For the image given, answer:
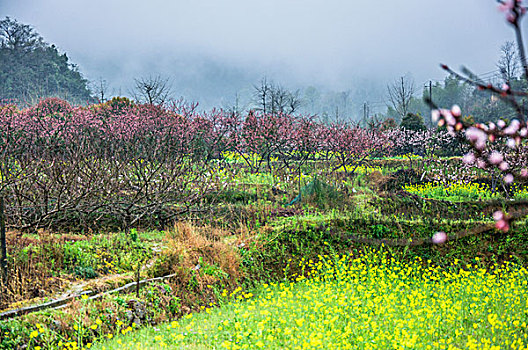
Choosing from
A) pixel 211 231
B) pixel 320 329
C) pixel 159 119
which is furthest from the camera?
pixel 159 119

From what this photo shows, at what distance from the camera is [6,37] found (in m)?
49.5

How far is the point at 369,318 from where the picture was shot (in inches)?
190

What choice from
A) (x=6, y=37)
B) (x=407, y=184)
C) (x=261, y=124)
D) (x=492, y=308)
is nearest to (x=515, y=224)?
(x=492, y=308)

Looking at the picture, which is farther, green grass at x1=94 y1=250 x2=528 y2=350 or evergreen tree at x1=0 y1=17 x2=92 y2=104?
evergreen tree at x1=0 y1=17 x2=92 y2=104

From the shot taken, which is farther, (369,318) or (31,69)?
(31,69)

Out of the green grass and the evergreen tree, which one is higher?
the evergreen tree

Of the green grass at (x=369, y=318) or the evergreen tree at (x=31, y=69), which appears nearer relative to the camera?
the green grass at (x=369, y=318)

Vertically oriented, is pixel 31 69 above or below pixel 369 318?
above

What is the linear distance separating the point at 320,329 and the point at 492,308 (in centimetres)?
246

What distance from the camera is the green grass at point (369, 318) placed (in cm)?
439

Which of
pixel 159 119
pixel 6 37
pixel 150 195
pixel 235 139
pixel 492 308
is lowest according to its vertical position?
pixel 492 308

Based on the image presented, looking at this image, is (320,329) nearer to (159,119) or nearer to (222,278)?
(222,278)

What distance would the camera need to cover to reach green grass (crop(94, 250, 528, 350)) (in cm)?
439

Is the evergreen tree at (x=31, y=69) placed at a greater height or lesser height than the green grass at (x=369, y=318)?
greater
